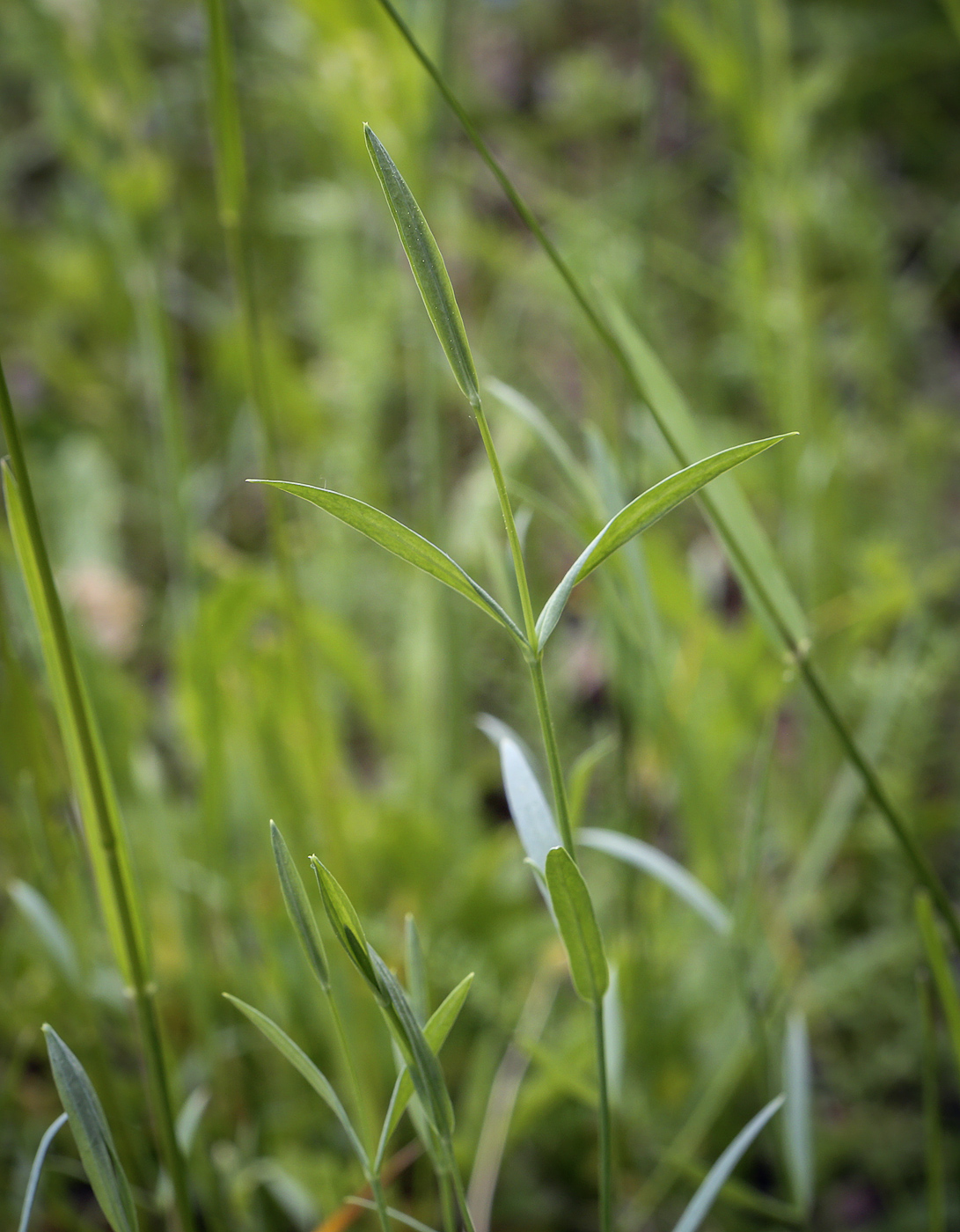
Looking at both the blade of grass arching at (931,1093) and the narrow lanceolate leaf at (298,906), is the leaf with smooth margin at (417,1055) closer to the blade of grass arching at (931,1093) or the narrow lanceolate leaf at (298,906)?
the narrow lanceolate leaf at (298,906)

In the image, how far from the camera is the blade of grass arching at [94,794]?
22cm

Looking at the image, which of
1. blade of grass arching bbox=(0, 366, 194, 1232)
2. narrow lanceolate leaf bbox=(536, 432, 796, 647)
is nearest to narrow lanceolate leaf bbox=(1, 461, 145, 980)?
blade of grass arching bbox=(0, 366, 194, 1232)

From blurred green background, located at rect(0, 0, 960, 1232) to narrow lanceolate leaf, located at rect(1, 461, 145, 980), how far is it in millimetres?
81

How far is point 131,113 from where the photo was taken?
1.98 ft

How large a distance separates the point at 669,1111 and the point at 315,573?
1.38ft

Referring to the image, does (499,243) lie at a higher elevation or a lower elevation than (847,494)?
higher

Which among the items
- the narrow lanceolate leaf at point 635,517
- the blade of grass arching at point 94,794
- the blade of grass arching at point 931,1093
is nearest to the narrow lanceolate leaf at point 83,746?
the blade of grass arching at point 94,794

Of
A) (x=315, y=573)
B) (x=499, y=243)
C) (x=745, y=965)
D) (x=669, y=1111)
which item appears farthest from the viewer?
(x=499, y=243)

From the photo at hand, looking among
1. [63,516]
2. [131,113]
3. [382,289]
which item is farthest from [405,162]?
[63,516]

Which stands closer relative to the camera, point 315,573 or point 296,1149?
point 296,1149

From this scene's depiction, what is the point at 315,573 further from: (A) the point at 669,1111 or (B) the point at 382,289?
(A) the point at 669,1111

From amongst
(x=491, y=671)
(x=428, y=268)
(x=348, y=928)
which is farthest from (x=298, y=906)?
(x=491, y=671)

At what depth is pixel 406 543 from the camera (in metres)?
0.18

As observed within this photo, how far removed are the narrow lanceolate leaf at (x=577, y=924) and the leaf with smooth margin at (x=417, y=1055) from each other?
34 millimetres
